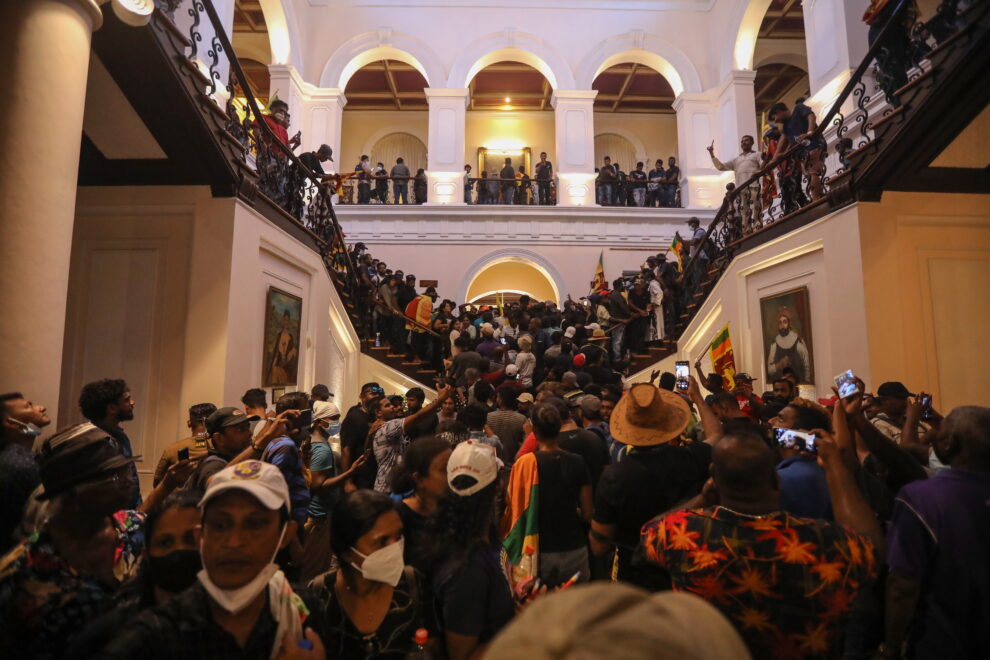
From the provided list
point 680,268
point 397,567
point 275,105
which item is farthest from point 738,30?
point 397,567

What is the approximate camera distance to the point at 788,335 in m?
7.72

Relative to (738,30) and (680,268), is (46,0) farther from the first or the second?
(738,30)

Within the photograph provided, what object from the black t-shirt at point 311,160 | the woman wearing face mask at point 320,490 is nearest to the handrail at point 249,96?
the black t-shirt at point 311,160

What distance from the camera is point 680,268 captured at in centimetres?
1180

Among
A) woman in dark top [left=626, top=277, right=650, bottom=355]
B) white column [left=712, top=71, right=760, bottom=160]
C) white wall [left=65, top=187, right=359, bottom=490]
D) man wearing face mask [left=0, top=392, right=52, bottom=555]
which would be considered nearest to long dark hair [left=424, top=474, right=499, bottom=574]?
man wearing face mask [left=0, top=392, right=52, bottom=555]

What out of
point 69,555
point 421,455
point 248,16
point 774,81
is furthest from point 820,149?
point 248,16

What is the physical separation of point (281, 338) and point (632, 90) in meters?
17.0

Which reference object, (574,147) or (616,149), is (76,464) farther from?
(616,149)

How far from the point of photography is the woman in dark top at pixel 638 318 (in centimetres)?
1121

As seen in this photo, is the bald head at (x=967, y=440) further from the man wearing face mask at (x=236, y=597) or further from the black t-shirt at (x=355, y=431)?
the black t-shirt at (x=355, y=431)

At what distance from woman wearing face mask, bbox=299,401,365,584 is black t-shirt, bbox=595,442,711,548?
176 centimetres

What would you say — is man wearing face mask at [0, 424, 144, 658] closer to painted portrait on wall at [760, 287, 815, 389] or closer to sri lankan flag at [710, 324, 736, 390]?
painted portrait on wall at [760, 287, 815, 389]

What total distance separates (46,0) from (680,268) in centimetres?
1040

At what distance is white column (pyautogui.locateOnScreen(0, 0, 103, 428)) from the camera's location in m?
3.42
